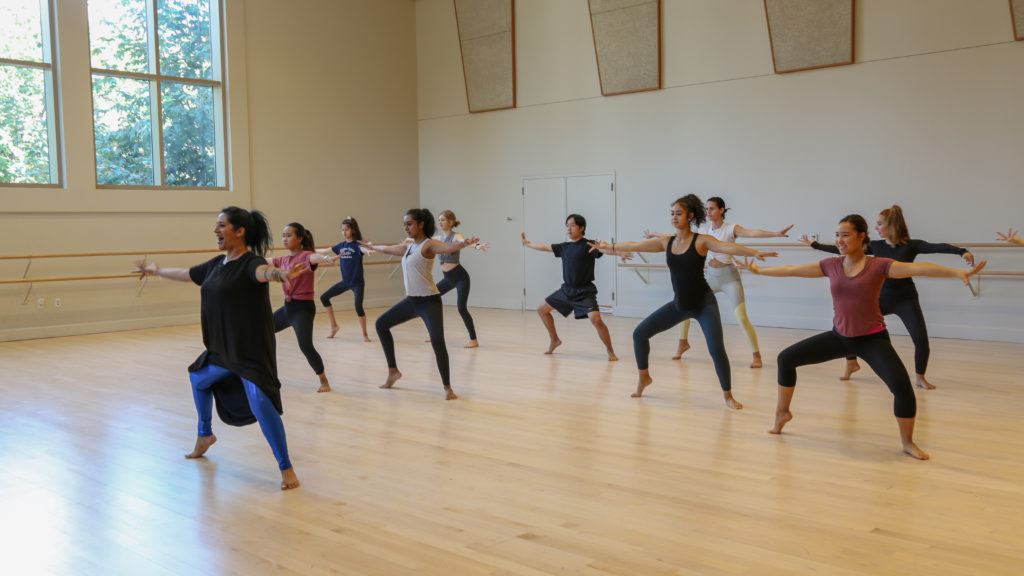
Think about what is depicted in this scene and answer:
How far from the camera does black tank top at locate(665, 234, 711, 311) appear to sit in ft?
18.3

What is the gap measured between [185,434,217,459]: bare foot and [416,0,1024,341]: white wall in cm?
733

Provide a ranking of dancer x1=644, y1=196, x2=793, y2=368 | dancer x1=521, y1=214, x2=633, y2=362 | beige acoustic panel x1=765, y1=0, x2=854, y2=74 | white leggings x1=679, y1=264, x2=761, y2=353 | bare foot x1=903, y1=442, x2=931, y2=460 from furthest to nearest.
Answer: beige acoustic panel x1=765, y1=0, x2=854, y2=74
dancer x1=521, y1=214, x2=633, y2=362
dancer x1=644, y1=196, x2=793, y2=368
white leggings x1=679, y1=264, x2=761, y2=353
bare foot x1=903, y1=442, x2=931, y2=460

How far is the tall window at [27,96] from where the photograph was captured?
9391mm

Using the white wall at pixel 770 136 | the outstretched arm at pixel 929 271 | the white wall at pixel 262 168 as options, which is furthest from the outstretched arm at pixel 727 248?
the white wall at pixel 262 168

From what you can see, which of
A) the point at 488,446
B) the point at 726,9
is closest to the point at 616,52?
the point at 726,9

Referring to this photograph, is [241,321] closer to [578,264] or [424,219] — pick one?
[424,219]

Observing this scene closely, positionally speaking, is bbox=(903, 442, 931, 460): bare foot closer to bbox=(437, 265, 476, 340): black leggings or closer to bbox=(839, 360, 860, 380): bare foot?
bbox=(839, 360, 860, 380): bare foot

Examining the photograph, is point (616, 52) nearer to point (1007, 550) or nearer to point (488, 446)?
point (488, 446)

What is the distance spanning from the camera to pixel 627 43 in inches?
428

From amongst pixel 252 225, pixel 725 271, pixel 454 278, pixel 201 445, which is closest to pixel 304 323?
pixel 201 445

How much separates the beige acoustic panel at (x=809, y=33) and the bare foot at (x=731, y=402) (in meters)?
5.38

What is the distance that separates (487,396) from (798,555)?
11.0 feet

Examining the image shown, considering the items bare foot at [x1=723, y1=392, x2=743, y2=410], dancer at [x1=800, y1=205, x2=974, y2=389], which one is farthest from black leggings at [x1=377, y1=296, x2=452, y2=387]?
dancer at [x1=800, y1=205, x2=974, y2=389]

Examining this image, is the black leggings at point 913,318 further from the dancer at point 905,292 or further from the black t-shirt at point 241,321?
the black t-shirt at point 241,321
